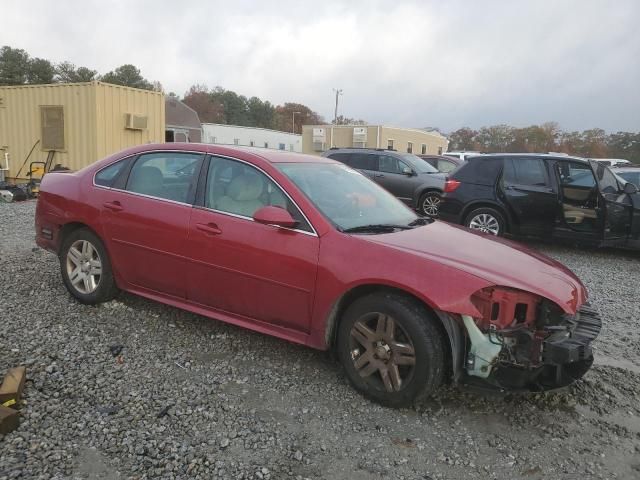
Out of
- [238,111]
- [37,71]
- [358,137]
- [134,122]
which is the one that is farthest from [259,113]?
[134,122]

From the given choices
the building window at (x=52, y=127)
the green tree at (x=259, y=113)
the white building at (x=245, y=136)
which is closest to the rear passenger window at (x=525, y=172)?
the building window at (x=52, y=127)

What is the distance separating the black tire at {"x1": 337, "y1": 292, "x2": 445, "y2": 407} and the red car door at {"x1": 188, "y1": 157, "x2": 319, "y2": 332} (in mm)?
338

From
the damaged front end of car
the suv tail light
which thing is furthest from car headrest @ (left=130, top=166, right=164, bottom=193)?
the suv tail light

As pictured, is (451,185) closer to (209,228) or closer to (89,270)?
(209,228)

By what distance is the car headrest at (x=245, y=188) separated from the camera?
12.2 feet

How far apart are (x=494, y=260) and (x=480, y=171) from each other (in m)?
5.63

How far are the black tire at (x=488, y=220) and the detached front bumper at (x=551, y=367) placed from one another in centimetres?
535

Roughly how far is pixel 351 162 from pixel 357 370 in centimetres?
947

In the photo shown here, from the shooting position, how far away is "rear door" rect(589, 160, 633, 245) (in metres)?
7.43

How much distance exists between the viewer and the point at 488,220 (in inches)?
328

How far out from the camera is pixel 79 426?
2.82 meters

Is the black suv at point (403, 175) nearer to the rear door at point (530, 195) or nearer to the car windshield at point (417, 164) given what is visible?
the car windshield at point (417, 164)

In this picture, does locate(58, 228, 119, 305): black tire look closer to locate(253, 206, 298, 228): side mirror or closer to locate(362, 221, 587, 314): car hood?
locate(253, 206, 298, 228): side mirror

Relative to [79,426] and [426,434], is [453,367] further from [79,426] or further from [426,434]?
[79,426]
